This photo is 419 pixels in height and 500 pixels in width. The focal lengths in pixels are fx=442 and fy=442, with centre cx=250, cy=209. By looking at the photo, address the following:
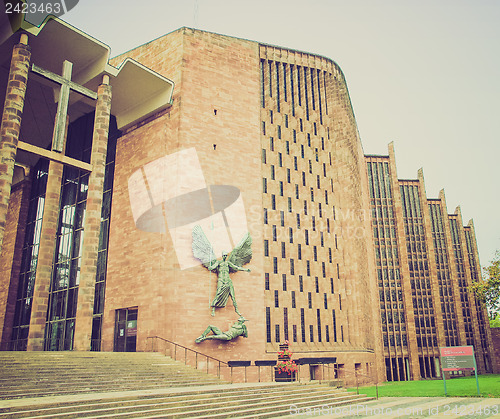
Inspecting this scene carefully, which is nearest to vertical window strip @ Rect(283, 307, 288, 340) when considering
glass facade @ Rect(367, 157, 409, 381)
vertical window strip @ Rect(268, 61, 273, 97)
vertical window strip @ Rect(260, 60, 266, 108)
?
vertical window strip @ Rect(260, 60, 266, 108)

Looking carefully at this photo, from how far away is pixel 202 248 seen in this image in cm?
2194

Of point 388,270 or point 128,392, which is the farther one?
point 388,270

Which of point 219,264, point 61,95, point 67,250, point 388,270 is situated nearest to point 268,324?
point 219,264

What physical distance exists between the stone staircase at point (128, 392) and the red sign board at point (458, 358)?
3.27 metres

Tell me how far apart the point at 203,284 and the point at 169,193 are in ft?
16.3

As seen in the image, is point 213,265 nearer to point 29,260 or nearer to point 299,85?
point 29,260

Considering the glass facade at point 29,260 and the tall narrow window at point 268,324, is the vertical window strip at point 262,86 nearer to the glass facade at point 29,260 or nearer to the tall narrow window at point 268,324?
the tall narrow window at point 268,324

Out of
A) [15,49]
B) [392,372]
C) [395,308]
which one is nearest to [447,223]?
[395,308]

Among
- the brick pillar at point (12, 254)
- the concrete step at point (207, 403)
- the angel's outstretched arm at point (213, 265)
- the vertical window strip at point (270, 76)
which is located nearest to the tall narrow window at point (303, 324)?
the angel's outstretched arm at point (213, 265)

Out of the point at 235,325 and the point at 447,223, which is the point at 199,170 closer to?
the point at 235,325

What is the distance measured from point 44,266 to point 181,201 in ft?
22.9

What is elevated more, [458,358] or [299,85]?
[299,85]

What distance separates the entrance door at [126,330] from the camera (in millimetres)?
21609

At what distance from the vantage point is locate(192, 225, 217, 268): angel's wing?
21.8 meters
